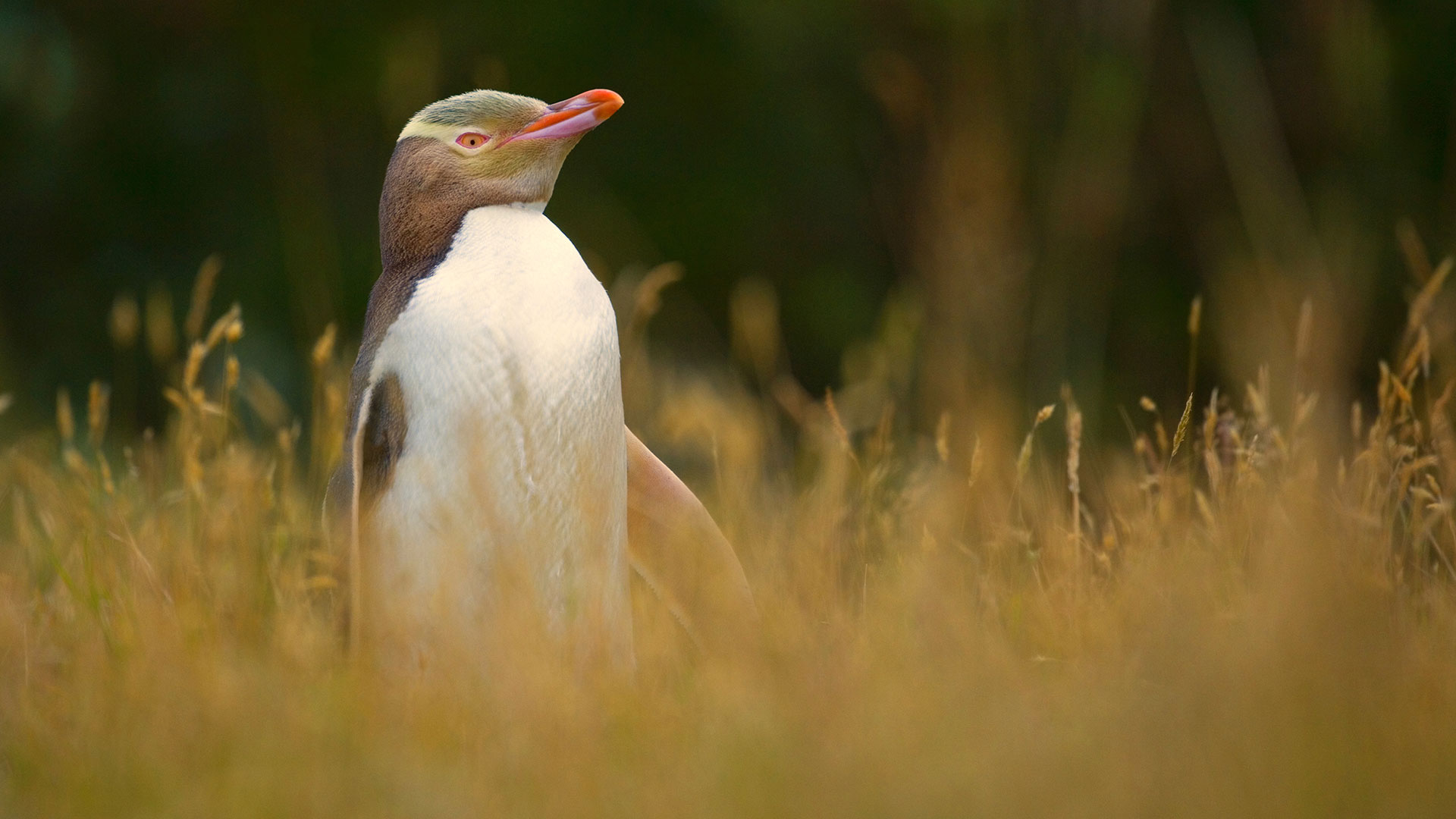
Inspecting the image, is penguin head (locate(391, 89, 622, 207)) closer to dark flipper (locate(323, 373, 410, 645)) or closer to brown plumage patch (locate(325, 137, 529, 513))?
brown plumage patch (locate(325, 137, 529, 513))

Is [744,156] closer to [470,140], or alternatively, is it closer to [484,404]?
[470,140]

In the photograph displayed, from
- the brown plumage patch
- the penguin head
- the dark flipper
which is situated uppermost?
the penguin head

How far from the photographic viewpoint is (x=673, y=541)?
2.41 m

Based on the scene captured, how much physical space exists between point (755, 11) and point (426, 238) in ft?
12.4

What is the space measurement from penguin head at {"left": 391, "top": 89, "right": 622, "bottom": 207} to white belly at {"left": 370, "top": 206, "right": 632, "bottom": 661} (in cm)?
11

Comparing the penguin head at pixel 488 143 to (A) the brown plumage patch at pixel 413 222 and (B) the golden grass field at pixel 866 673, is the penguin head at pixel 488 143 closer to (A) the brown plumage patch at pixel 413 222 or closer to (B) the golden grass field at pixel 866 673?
(A) the brown plumage patch at pixel 413 222

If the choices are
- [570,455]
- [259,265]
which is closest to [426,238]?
[570,455]

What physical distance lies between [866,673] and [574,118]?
3.23ft

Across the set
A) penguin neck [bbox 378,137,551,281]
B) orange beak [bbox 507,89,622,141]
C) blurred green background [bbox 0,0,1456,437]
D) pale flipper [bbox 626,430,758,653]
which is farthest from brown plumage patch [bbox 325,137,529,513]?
blurred green background [bbox 0,0,1456,437]

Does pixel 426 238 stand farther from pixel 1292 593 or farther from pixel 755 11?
pixel 755 11

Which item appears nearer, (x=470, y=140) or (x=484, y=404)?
(x=484, y=404)

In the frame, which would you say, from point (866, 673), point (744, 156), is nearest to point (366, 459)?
point (866, 673)

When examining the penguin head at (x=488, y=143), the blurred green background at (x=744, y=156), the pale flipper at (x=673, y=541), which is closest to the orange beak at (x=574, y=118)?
the penguin head at (x=488, y=143)

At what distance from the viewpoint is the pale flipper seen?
215 cm
